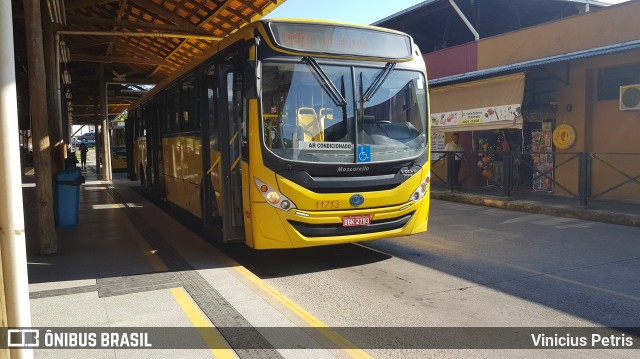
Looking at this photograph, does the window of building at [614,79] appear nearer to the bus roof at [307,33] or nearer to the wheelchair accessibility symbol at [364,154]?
the bus roof at [307,33]

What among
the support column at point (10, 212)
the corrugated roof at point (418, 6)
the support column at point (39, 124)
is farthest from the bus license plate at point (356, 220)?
the corrugated roof at point (418, 6)

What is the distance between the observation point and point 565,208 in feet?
34.1

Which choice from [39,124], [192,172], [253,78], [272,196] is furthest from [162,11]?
[272,196]

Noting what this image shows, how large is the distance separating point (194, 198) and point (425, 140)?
13.5 ft

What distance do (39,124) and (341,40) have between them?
181 inches

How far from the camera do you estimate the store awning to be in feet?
42.6

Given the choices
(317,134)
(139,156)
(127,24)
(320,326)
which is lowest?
(320,326)

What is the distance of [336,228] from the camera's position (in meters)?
5.96

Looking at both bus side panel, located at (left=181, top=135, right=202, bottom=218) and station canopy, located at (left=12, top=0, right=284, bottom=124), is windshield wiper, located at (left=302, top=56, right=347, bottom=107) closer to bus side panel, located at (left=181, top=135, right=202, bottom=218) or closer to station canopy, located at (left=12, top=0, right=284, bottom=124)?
bus side panel, located at (left=181, top=135, right=202, bottom=218)

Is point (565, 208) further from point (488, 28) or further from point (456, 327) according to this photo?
point (488, 28)

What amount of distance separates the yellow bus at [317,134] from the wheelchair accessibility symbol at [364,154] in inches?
0.5

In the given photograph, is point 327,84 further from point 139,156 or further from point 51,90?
point 139,156

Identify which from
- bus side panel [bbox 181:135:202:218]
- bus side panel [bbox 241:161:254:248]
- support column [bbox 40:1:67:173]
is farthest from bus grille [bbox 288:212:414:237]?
support column [bbox 40:1:67:173]

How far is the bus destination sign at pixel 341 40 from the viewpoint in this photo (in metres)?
5.84
